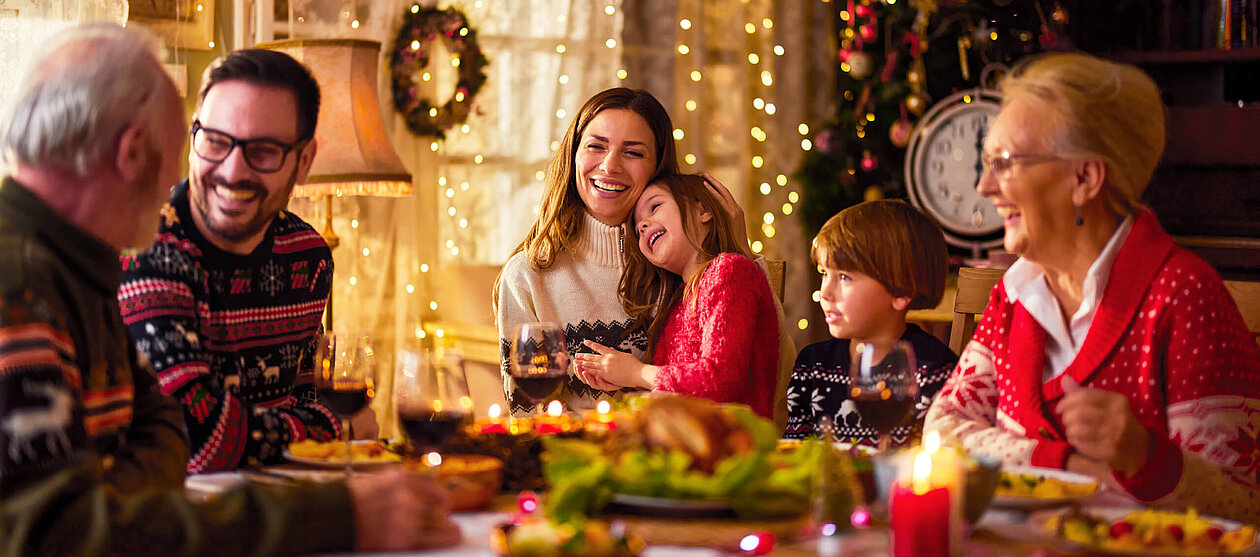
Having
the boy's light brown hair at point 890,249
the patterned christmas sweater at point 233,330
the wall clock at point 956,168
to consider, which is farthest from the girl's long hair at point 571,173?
the wall clock at point 956,168

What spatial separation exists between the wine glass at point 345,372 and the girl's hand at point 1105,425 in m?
0.86

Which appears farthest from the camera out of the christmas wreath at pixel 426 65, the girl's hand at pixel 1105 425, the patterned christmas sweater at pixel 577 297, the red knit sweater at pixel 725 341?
the christmas wreath at pixel 426 65

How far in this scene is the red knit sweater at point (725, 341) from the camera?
221 cm

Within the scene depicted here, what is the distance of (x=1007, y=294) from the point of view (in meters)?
1.80

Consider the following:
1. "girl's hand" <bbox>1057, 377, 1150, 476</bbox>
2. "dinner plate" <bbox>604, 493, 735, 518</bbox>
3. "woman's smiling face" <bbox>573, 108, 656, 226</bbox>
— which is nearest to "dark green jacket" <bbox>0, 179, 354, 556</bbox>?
"dinner plate" <bbox>604, 493, 735, 518</bbox>

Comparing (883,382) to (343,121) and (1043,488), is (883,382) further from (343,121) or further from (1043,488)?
(343,121)

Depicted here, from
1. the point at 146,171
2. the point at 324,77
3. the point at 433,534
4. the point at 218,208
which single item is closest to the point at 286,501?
the point at 433,534

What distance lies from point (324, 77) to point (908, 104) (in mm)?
2283

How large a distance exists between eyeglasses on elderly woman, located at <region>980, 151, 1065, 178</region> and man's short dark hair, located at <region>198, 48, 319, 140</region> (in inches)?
40.9

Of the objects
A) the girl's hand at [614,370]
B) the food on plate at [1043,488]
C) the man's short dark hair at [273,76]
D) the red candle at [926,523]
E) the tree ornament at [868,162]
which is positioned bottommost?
the girl's hand at [614,370]

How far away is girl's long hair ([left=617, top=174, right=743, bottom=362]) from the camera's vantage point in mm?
2414

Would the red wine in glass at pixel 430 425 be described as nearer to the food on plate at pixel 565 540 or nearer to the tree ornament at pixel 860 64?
the food on plate at pixel 565 540

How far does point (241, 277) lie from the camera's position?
1.81 metres

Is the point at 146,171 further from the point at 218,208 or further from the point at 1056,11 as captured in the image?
the point at 1056,11
